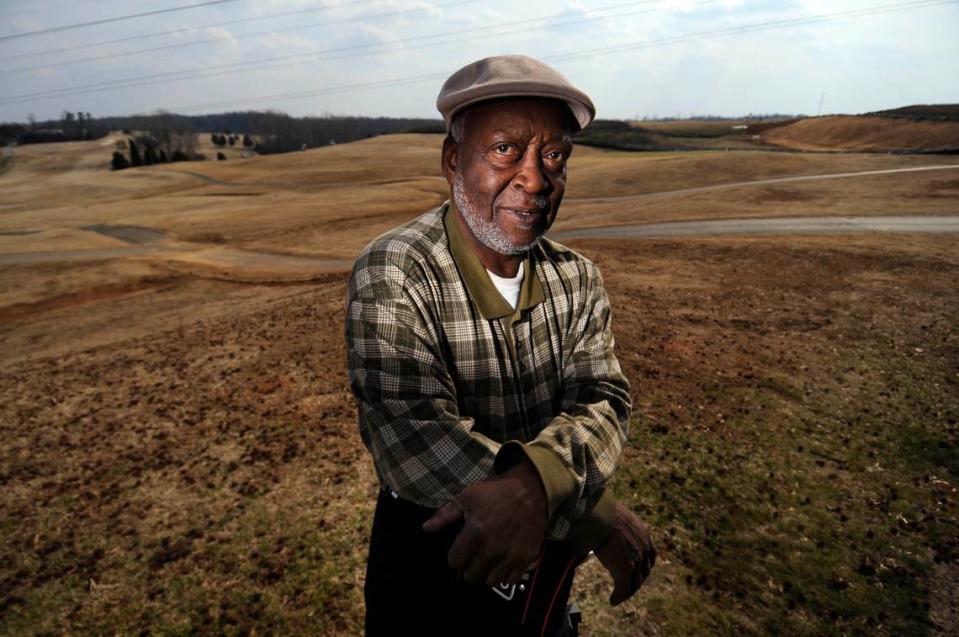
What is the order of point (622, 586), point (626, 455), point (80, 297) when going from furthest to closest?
point (80, 297) → point (626, 455) → point (622, 586)

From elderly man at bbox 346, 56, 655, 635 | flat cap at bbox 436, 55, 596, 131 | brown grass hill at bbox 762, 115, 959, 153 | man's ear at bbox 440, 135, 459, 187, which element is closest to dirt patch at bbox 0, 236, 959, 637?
elderly man at bbox 346, 56, 655, 635

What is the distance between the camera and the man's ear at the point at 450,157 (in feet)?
7.00

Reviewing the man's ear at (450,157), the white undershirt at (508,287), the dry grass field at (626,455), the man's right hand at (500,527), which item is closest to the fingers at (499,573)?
the man's right hand at (500,527)

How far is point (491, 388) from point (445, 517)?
1.93ft

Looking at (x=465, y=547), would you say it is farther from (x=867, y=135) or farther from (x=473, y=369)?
(x=867, y=135)

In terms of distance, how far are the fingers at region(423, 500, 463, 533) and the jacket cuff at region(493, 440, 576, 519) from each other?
165 mm

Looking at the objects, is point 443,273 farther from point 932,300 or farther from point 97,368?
point 932,300

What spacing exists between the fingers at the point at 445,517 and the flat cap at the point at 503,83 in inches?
55.1

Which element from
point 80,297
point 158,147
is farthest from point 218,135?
point 80,297

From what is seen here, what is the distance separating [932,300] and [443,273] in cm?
1502

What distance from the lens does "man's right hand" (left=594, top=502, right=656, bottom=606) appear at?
2.02 meters

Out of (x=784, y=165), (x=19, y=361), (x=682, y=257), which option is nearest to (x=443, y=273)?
(x=19, y=361)

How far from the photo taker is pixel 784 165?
142 ft

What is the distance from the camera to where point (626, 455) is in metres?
6.46
